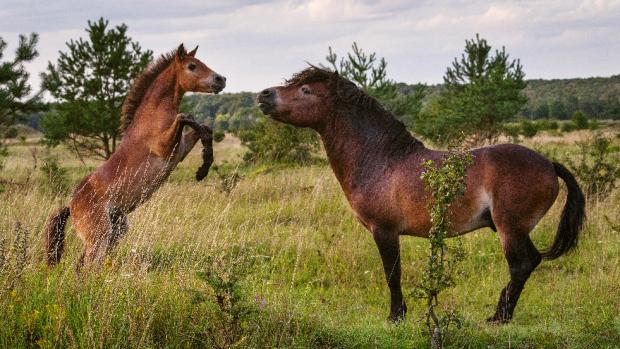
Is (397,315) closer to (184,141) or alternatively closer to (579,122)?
(184,141)

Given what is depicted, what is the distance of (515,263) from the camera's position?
215 inches

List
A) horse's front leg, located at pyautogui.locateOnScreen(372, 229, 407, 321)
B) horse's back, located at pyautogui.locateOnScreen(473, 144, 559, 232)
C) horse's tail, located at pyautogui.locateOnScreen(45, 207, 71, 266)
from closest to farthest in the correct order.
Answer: horse's back, located at pyautogui.locateOnScreen(473, 144, 559, 232) → horse's front leg, located at pyautogui.locateOnScreen(372, 229, 407, 321) → horse's tail, located at pyautogui.locateOnScreen(45, 207, 71, 266)

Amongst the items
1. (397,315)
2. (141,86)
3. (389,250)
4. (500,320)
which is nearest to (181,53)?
(141,86)

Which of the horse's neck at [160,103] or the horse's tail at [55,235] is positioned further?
the horse's neck at [160,103]

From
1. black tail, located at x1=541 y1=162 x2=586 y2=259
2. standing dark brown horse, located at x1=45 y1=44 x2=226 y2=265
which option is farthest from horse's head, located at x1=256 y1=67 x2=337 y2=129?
black tail, located at x1=541 y1=162 x2=586 y2=259

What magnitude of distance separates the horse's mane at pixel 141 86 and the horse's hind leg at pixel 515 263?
4177 mm

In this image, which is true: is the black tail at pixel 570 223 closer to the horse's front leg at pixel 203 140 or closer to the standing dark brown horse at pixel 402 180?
the standing dark brown horse at pixel 402 180

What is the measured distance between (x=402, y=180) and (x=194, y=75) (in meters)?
2.71

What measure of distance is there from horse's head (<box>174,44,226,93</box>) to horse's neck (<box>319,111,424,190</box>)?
1568mm

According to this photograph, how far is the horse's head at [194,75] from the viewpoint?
6.80m

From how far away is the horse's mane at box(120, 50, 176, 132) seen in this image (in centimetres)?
702

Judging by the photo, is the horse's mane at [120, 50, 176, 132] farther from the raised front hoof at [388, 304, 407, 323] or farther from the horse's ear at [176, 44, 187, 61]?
the raised front hoof at [388, 304, 407, 323]

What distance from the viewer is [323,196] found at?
1105 centimetres

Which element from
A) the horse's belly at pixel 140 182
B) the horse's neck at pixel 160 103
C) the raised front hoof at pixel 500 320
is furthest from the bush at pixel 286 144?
the raised front hoof at pixel 500 320
